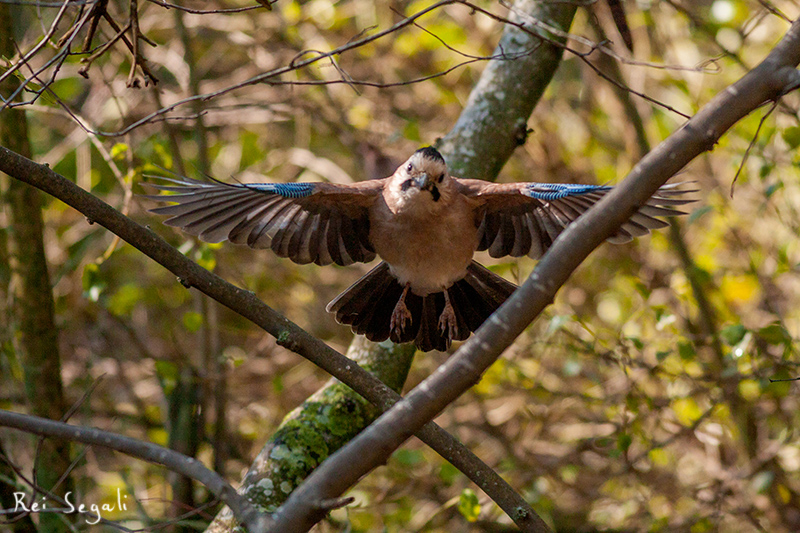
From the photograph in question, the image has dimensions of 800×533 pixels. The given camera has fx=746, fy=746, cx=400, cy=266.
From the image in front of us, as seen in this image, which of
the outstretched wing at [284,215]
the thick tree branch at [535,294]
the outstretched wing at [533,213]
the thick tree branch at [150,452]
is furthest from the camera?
the outstretched wing at [533,213]

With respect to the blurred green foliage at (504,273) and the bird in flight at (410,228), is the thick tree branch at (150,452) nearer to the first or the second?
the bird in flight at (410,228)

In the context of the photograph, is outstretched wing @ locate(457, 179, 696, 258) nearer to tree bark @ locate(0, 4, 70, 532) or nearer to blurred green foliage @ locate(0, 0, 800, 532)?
blurred green foliage @ locate(0, 0, 800, 532)

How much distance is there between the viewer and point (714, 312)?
550 centimetres

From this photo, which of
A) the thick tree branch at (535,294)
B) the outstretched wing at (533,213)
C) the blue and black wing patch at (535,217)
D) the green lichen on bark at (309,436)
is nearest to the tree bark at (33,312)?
the green lichen on bark at (309,436)

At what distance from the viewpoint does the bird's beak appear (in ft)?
12.5

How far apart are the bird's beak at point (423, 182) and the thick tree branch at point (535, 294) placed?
1821 millimetres

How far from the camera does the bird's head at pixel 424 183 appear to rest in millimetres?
3820

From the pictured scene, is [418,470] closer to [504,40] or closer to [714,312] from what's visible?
[714,312]

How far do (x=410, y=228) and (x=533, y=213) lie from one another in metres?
0.72

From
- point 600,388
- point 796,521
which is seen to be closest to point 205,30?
point 600,388

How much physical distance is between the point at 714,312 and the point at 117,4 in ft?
15.6

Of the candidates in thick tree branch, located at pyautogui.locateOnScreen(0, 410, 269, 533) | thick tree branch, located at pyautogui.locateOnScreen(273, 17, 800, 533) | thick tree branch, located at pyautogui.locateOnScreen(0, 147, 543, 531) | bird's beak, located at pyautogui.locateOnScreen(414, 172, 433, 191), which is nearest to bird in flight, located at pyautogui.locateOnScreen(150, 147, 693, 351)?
bird's beak, located at pyautogui.locateOnScreen(414, 172, 433, 191)

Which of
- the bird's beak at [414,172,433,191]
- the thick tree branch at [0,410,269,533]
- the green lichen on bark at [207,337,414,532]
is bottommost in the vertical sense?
the thick tree branch at [0,410,269,533]

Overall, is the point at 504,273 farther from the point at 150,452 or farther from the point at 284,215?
the point at 150,452
